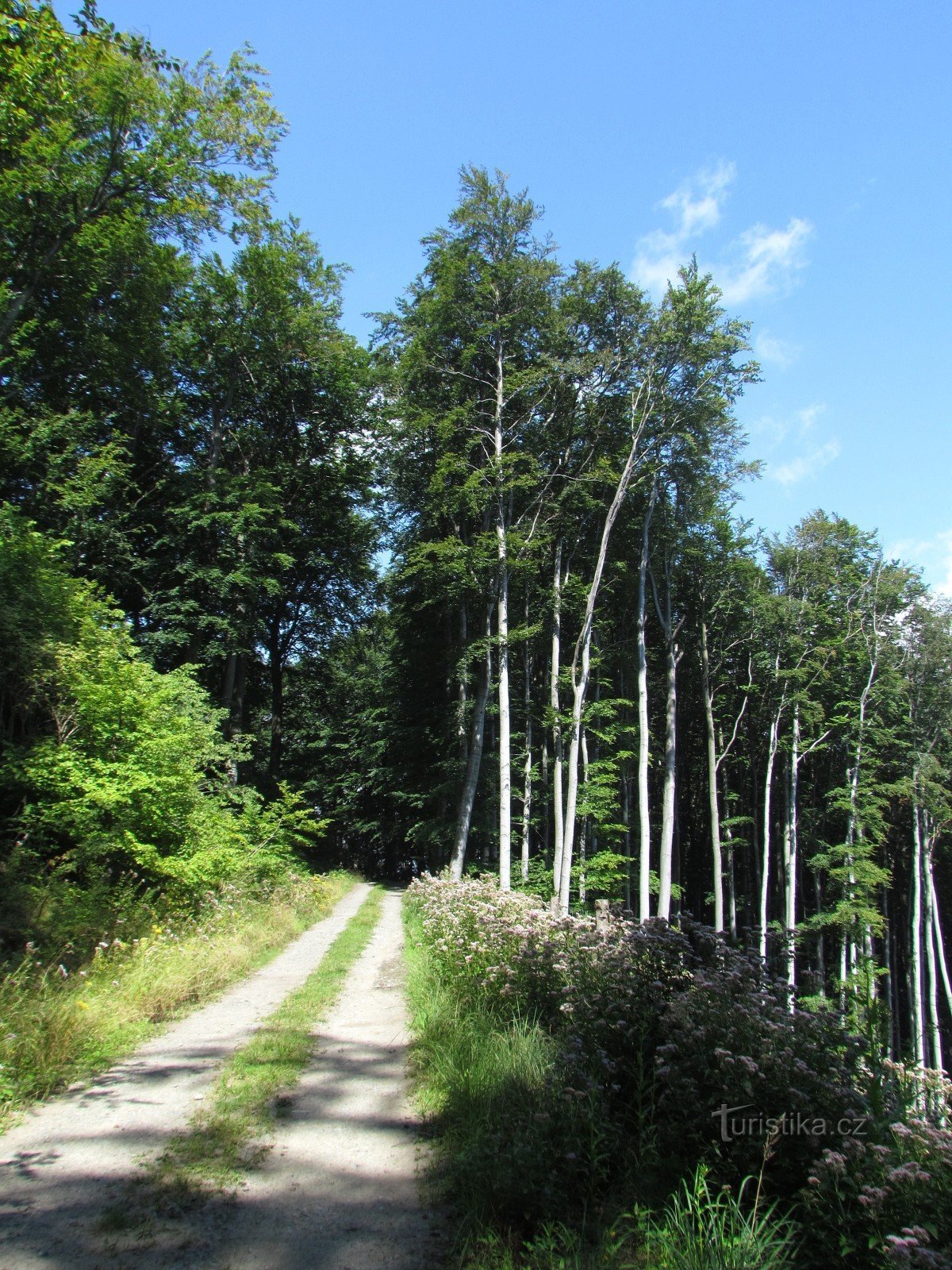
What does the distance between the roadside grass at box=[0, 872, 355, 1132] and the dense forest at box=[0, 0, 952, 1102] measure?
30.7 inches

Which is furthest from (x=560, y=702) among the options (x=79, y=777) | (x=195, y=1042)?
(x=195, y=1042)

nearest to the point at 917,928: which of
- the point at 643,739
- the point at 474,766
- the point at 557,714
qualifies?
the point at 643,739

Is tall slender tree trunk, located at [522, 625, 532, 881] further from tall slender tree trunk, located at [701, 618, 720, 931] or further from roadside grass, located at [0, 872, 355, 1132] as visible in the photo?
roadside grass, located at [0, 872, 355, 1132]

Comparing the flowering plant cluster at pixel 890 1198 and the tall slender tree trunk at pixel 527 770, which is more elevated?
the tall slender tree trunk at pixel 527 770

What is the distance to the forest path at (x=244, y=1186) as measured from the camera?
3074 millimetres

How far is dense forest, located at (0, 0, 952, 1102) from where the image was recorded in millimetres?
10055

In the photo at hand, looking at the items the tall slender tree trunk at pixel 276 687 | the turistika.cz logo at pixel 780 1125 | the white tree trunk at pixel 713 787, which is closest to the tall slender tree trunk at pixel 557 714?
the white tree trunk at pixel 713 787

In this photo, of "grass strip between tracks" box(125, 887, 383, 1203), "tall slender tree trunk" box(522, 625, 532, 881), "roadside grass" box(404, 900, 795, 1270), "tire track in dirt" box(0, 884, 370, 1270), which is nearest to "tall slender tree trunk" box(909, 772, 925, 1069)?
"tall slender tree trunk" box(522, 625, 532, 881)

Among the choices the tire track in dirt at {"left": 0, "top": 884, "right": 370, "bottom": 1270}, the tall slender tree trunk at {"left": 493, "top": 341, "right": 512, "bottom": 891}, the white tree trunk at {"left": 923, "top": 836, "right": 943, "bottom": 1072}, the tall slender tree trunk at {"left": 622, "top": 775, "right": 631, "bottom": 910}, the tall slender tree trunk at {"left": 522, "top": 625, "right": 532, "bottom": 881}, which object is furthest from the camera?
Answer: the tall slender tree trunk at {"left": 622, "top": 775, "right": 631, "bottom": 910}

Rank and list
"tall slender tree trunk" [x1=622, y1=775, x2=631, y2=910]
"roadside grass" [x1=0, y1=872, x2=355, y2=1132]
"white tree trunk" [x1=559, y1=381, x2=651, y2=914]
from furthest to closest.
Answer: "tall slender tree trunk" [x1=622, y1=775, x2=631, y2=910] → "white tree trunk" [x1=559, y1=381, x2=651, y2=914] → "roadside grass" [x1=0, y1=872, x2=355, y2=1132]

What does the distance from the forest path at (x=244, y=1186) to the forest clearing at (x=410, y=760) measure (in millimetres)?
30

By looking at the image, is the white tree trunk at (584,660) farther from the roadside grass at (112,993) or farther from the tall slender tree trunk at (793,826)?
the tall slender tree trunk at (793,826)

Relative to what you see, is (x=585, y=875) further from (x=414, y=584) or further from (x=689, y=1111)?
(x=689, y=1111)

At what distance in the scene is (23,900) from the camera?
24.4 feet
